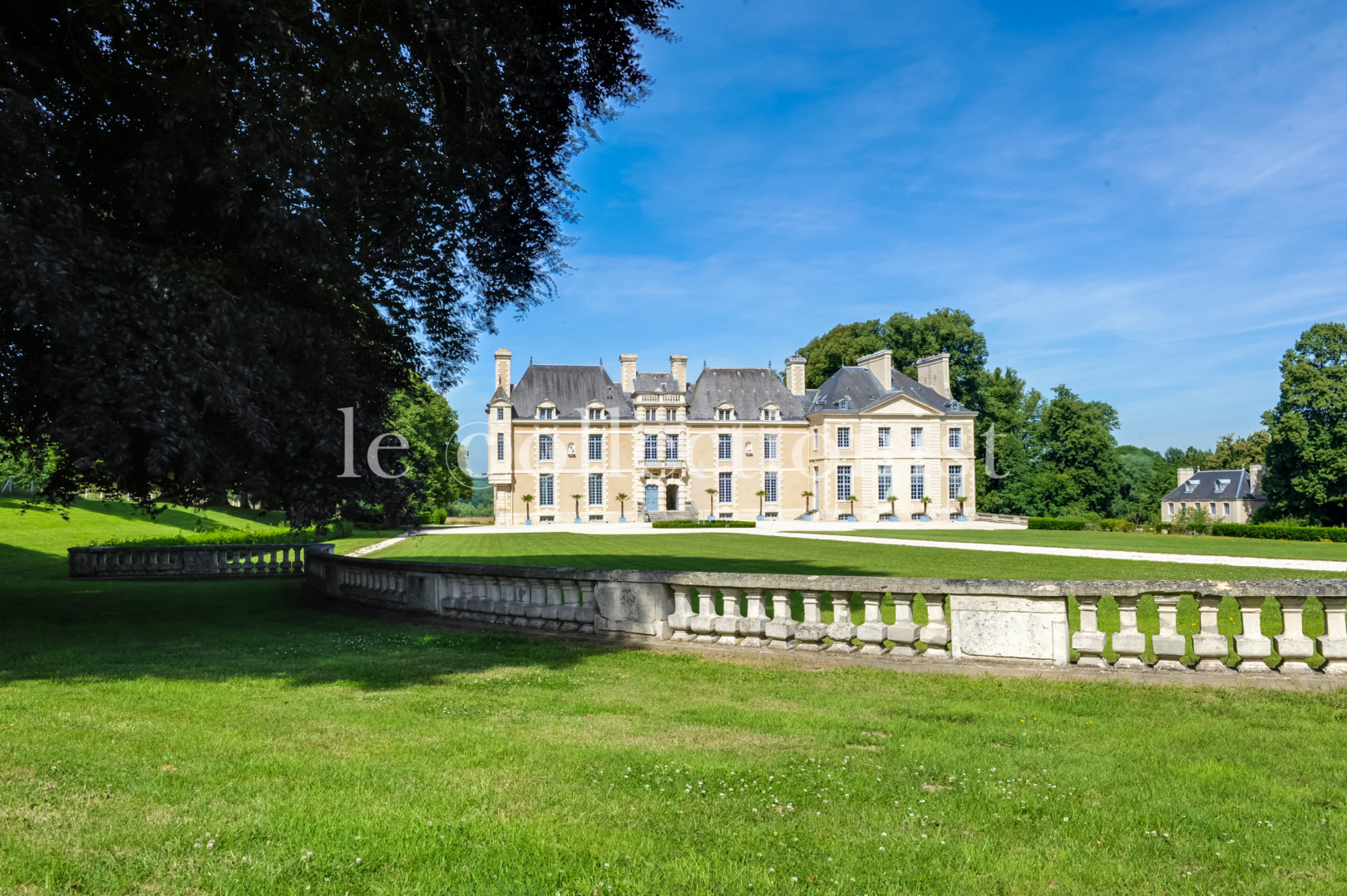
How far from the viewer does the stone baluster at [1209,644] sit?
620 centimetres

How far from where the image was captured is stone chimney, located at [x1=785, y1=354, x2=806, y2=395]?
5834 cm

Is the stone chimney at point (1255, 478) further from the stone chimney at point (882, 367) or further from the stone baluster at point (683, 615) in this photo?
the stone baluster at point (683, 615)

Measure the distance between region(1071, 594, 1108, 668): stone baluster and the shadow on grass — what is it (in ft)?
13.3

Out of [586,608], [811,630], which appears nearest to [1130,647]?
[811,630]

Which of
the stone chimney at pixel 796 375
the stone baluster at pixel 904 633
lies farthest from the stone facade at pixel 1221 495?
the stone baluster at pixel 904 633

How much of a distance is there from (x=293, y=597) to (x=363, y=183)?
7967mm

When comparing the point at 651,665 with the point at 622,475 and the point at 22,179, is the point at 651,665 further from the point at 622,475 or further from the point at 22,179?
the point at 622,475

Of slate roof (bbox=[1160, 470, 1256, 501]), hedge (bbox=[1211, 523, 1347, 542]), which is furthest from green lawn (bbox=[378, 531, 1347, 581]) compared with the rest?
slate roof (bbox=[1160, 470, 1256, 501])

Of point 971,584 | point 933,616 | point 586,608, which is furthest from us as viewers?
point 586,608

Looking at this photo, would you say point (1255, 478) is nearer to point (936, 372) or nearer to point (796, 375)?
point (936, 372)

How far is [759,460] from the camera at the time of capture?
5625cm

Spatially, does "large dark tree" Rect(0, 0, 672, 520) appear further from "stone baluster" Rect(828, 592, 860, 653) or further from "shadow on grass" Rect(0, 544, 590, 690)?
"stone baluster" Rect(828, 592, 860, 653)

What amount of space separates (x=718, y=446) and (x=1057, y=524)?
2020cm

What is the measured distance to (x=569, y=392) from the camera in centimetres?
5494
